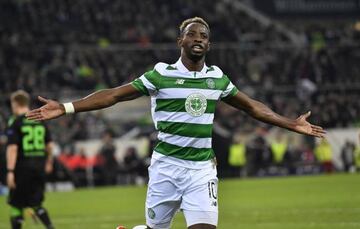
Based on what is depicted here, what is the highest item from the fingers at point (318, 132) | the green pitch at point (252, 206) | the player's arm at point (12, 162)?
the fingers at point (318, 132)

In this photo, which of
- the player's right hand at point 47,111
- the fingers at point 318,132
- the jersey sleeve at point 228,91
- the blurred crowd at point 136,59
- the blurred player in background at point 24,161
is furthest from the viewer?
the blurred crowd at point 136,59

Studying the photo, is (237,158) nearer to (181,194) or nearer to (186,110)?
(181,194)

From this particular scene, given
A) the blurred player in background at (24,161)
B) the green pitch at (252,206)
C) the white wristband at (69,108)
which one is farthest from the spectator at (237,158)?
the white wristband at (69,108)

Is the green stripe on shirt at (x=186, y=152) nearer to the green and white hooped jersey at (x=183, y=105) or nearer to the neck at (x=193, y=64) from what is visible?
the green and white hooped jersey at (x=183, y=105)

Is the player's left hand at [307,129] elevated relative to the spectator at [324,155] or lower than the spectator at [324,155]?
elevated

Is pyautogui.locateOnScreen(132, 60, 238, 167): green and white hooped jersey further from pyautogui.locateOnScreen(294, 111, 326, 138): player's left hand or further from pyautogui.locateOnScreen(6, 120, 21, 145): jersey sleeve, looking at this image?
pyautogui.locateOnScreen(6, 120, 21, 145): jersey sleeve

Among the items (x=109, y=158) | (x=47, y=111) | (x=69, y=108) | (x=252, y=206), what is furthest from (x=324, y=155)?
(x=47, y=111)

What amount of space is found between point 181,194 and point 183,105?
811mm

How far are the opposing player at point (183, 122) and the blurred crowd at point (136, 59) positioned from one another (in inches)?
1019

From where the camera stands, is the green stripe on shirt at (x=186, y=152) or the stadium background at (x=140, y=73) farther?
the stadium background at (x=140, y=73)

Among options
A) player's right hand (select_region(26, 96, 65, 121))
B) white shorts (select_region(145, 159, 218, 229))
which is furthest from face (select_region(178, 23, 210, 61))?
player's right hand (select_region(26, 96, 65, 121))

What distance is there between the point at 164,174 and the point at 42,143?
728cm

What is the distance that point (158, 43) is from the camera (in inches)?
1700

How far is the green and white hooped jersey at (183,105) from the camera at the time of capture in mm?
8984
